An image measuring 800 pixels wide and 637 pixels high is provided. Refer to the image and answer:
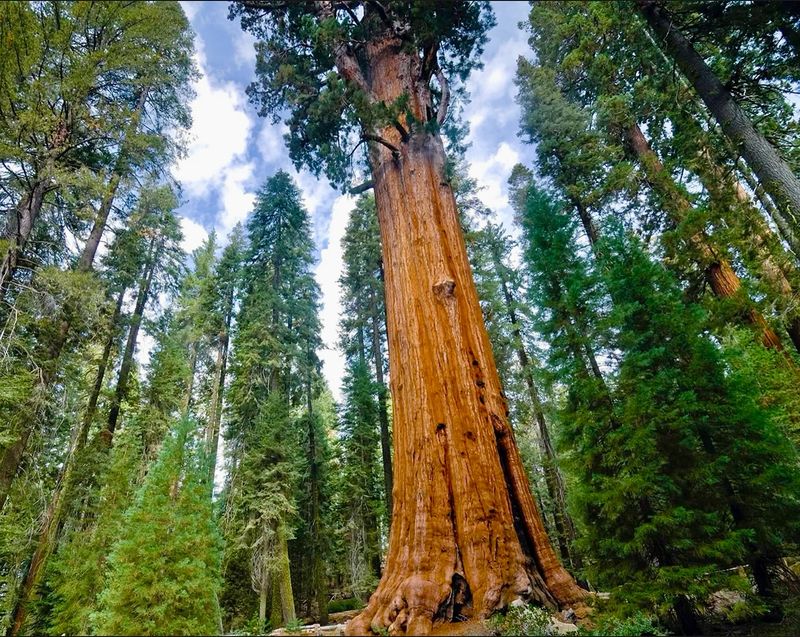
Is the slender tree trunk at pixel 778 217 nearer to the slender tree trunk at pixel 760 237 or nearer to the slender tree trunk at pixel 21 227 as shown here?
the slender tree trunk at pixel 760 237

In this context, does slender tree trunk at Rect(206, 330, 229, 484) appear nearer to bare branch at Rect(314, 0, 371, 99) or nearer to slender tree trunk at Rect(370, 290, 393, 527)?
Answer: slender tree trunk at Rect(370, 290, 393, 527)

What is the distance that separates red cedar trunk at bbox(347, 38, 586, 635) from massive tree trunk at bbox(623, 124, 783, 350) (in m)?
6.12

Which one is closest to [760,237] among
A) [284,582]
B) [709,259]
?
[709,259]

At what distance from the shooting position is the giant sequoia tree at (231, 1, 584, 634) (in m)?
3.67

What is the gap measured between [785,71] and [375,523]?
1975cm

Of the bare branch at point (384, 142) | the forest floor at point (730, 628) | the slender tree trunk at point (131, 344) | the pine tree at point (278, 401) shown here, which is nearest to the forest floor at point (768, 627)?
the forest floor at point (730, 628)

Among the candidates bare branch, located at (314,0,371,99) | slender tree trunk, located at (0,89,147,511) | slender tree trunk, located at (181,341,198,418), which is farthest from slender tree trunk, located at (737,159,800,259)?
slender tree trunk, located at (181,341,198,418)

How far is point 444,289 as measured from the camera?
5.03 meters

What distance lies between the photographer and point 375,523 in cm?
1852

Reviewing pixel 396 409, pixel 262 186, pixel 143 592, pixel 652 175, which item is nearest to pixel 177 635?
pixel 143 592

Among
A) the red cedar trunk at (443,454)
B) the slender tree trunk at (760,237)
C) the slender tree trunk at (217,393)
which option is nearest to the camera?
the red cedar trunk at (443,454)

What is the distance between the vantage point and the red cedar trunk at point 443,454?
3.55 m

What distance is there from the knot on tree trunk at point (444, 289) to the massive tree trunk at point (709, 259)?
621 centimetres

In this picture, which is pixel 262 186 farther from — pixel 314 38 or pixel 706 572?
pixel 706 572
